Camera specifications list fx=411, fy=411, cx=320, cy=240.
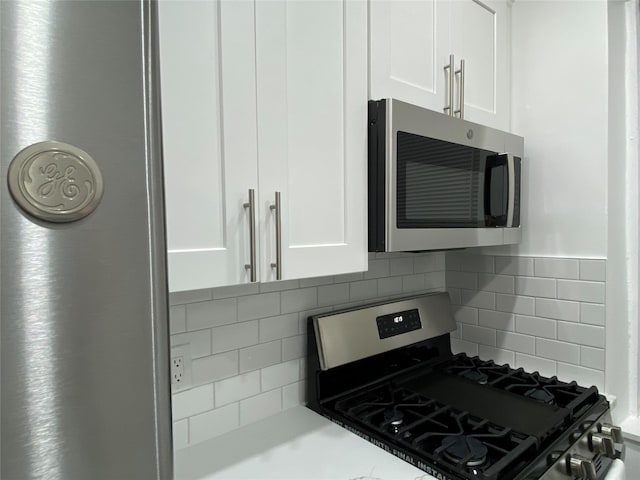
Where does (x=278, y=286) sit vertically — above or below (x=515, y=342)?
above

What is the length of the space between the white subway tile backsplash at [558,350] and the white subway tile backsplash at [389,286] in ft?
1.90

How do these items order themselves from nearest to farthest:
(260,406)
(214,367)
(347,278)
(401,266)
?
(214,367) < (260,406) < (347,278) < (401,266)

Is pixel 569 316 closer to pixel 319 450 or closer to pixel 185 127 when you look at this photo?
pixel 319 450

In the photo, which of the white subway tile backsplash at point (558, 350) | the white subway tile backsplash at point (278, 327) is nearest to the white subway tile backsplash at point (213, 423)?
the white subway tile backsplash at point (278, 327)

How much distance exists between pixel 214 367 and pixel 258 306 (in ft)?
0.71

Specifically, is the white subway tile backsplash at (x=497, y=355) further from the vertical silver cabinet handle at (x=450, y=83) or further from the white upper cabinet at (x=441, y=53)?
the vertical silver cabinet handle at (x=450, y=83)

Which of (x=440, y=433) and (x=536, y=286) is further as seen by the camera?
(x=536, y=286)

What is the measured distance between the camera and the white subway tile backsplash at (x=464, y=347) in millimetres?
1838

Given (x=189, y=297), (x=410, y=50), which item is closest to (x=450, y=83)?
(x=410, y=50)

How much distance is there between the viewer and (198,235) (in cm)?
78

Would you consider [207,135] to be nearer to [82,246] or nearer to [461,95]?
[82,246]

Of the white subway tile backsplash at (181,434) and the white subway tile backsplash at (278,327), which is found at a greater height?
the white subway tile backsplash at (278,327)

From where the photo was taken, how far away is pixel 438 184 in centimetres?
120

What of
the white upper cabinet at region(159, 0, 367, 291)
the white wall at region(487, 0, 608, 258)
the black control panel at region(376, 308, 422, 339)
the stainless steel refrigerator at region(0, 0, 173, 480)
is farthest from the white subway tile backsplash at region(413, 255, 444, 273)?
the stainless steel refrigerator at region(0, 0, 173, 480)
